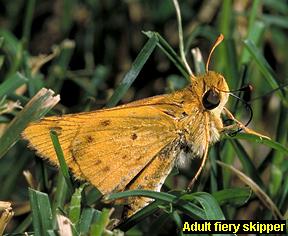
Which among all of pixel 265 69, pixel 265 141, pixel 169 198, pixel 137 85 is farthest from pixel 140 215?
pixel 137 85

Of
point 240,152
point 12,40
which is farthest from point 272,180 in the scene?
point 12,40

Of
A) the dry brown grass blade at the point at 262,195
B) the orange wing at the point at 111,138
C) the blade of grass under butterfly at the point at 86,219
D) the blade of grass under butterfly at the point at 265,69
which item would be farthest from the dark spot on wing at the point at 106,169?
the blade of grass under butterfly at the point at 265,69

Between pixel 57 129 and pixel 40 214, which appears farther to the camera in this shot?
pixel 57 129

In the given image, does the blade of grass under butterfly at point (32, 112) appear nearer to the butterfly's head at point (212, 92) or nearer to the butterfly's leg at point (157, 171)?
the butterfly's leg at point (157, 171)

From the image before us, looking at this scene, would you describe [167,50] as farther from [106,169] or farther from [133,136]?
[106,169]

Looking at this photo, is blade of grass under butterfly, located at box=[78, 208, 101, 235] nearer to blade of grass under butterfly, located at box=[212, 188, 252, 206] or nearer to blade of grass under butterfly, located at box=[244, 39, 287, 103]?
blade of grass under butterfly, located at box=[212, 188, 252, 206]
